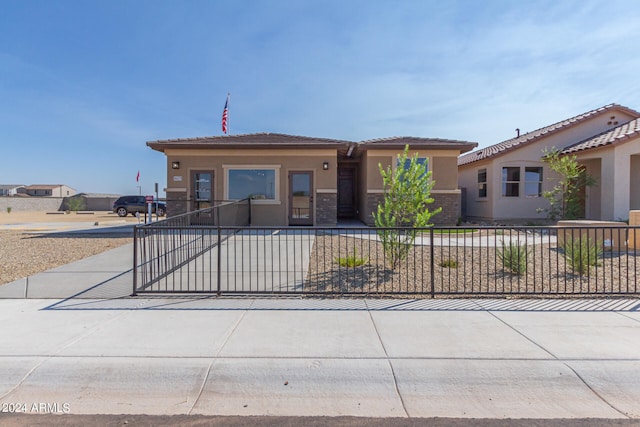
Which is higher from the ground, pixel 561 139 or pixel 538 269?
pixel 561 139

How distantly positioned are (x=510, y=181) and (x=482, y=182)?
1.49 m

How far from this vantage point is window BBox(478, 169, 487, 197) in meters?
18.1

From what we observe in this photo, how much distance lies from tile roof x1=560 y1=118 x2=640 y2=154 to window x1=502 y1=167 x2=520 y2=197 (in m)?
2.16

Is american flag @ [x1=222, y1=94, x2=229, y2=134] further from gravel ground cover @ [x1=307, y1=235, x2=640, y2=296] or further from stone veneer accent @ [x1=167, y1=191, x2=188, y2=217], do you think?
gravel ground cover @ [x1=307, y1=235, x2=640, y2=296]

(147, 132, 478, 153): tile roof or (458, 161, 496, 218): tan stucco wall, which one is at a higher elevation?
(147, 132, 478, 153): tile roof

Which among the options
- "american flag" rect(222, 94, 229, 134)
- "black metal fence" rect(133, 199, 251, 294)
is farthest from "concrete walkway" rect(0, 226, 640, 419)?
"american flag" rect(222, 94, 229, 134)

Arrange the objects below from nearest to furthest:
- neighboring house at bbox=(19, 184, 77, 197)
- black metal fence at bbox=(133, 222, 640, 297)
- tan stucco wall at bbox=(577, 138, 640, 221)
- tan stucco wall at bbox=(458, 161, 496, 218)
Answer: black metal fence at bbox=(133, 222, 640, 297), tan stucco wall at bbox=(577, 138, 640, 221), tan stucco wall at bbox=(458, 161, 496, 218), neighboring house at bbox=(19, 184, 77, 197)

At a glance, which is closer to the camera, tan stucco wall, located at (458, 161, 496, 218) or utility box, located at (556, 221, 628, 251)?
utility box, located at (556, 221, 628, 251)

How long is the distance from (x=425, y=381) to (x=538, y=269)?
576 cm

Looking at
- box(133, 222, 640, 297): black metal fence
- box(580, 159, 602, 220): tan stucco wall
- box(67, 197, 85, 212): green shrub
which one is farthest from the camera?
box(67, 197, 85, 212): green shrub

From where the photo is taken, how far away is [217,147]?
1481cm

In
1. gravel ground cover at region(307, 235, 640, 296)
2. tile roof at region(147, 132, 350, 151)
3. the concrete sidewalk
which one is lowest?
the concrete sidewalk

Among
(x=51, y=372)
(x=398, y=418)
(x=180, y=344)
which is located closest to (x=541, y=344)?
(x=398, y=418)

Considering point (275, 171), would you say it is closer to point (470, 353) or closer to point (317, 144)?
point (317, 144)
